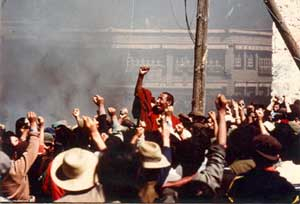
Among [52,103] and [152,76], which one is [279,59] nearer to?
[152,76]

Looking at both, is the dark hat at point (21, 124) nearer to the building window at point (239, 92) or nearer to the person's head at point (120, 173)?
the person's head at point (120, 173)

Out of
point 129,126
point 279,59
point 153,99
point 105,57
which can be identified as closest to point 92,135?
point 129,126

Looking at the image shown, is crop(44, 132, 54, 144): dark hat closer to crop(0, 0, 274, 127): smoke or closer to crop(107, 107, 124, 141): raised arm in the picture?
crop(107, 107, 124, 141): raised arm

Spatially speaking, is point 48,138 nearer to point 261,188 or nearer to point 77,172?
point 77,172

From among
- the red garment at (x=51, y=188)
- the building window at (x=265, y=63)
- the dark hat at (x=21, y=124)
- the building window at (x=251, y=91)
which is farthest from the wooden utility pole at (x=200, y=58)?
the red garment at (x=51, y=188)

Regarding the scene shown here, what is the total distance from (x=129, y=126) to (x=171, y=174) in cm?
142

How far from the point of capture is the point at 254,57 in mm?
8258

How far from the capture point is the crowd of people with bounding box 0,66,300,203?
451 cm

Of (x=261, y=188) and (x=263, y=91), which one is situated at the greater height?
(x=263, y=91)

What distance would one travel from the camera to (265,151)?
4.58 metres

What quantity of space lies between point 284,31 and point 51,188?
3.31 meters

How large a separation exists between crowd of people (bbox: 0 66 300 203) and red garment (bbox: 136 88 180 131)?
8 centimetres

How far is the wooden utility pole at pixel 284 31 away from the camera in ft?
23.2

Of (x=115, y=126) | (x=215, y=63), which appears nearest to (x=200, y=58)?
(x=215, y=63)
